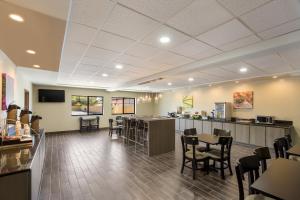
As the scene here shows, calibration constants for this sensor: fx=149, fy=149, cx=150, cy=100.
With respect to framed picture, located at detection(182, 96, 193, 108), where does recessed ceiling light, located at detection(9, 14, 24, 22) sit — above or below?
above

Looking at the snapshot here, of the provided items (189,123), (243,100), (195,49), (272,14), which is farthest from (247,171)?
(189,123)

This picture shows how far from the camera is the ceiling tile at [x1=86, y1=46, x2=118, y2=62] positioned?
114 inches

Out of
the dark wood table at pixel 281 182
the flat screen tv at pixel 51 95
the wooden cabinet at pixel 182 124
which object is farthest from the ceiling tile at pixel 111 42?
the flat screen tv at pixel 51 95

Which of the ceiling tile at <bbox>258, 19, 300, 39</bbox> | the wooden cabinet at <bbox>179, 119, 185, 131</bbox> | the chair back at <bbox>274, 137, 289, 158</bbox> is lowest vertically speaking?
the wooden cabinet at <bbox>179, 119, 185, 131</bbox>

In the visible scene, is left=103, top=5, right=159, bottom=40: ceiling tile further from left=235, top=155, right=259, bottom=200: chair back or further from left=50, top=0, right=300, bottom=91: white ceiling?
left=235, top=155, right=259, bottom=200: chair back

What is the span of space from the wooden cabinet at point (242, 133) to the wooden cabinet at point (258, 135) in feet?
0.44

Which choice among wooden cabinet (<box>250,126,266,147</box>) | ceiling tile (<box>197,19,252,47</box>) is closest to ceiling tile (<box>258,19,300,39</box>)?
ceiling tile (<box>197,19,252,47</box>)

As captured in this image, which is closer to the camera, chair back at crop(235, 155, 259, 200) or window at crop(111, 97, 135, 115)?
chair back at crop(235, 155, 259, 200)

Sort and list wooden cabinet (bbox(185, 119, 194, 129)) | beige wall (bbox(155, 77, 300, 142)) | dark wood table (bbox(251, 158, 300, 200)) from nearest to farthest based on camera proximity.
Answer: dark wood table (bbox(251, 158, 300, 200))
beige wall (bbox(155, 77, 300, 142))
wooden cabinet (bbox(185, 119, 194, 129))

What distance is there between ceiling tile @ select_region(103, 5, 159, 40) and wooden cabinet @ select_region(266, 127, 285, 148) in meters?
5.60

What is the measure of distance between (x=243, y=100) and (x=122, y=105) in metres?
7.35

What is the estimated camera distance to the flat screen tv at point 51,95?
24.8ft

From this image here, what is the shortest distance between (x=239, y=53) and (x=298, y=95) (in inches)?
163

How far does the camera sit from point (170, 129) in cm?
520
